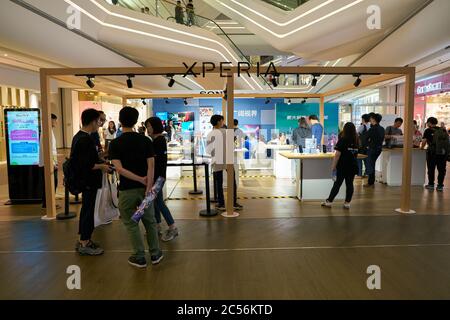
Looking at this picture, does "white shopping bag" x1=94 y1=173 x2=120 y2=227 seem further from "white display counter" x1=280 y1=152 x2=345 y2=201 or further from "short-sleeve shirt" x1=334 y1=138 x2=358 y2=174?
"short-sleeve shirt" x1=334 y1=138 x2=358 y2=174

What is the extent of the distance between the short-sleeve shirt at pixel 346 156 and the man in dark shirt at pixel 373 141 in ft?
7.51

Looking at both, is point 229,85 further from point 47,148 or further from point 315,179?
point 47,148

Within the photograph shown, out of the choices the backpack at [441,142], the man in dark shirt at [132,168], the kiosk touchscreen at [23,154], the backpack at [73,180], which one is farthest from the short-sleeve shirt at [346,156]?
the kiosk touchscreen at [23,154]

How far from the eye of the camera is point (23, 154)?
19.5ft

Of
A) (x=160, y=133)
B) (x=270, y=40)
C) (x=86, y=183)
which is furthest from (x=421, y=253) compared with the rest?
(x=270, y=40)

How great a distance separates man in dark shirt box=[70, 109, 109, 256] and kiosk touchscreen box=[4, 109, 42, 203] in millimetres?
2857

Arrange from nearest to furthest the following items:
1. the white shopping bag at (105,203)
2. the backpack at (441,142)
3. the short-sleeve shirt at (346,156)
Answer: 1. the white shopping bag at (105,203)
2. the short-sleeve shirt at (346,156)
3. the backpack at (441,142)

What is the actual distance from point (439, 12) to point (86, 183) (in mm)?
4916

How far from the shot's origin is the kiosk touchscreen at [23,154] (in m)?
5.85

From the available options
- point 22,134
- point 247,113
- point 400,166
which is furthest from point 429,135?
point 22,134

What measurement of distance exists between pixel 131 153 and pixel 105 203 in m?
1.35

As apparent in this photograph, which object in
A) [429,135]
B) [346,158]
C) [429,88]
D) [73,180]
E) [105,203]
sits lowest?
[105,203]

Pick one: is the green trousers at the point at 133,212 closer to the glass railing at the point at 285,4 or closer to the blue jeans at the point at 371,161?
the blue jeans at the point at 371,161

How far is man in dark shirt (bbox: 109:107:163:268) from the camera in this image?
3082mm
